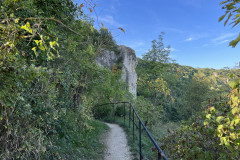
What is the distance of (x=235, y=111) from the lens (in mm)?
1717

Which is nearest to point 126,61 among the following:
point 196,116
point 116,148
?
point 116,148

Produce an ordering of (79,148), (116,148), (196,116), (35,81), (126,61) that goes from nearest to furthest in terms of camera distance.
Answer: (35,81) < (79,148) < (196,116) < (116,148) < (126,61)

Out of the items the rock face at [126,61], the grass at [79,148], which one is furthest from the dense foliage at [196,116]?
the rock face at [126,61]

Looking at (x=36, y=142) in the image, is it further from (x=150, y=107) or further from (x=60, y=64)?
(x=150, y=107)

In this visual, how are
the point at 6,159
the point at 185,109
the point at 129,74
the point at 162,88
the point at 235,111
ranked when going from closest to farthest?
the point at 235,111, the point at 6,159, the point at 162,88, the point at 129,74, the point at 185,109

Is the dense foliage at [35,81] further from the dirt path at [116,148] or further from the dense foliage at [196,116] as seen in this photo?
the dense foliage at [196,116]

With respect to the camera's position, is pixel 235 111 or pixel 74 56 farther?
pixel 74 56

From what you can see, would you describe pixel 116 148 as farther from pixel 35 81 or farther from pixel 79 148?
pixel 35 81

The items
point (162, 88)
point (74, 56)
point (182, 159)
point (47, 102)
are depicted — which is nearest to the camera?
point (182, 159)

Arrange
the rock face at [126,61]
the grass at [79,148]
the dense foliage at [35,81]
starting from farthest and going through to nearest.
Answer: the rock face at [126,61], the grass at [79,148], the dense foliage at [35,81]

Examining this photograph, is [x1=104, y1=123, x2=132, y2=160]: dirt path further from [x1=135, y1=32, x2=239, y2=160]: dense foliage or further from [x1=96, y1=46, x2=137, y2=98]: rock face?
[x1=96, y1=46, x2=137, y2=98]: rock face

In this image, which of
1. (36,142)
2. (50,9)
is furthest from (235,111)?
(50,9)

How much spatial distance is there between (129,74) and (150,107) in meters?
8.24

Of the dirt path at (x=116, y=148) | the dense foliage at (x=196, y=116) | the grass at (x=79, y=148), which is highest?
the dense foliage at (x=196, y=116)
